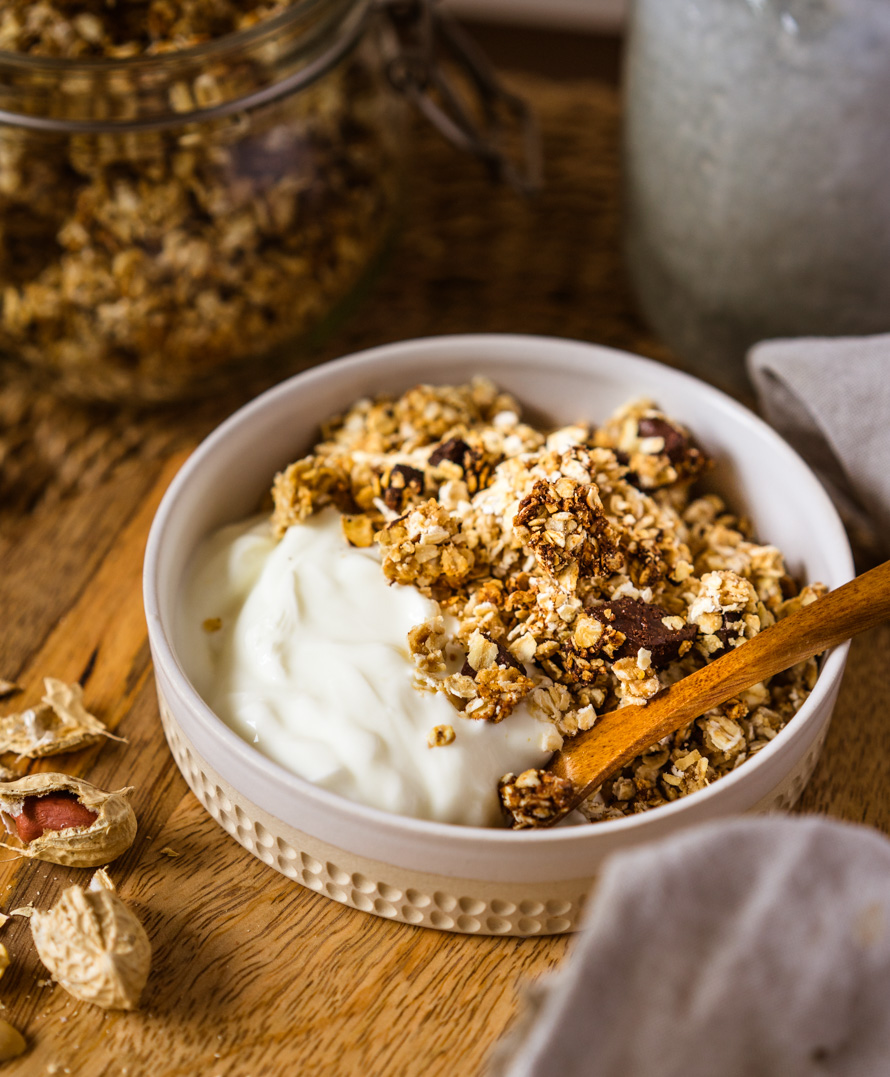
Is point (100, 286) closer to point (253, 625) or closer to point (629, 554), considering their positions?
point (253, 625)

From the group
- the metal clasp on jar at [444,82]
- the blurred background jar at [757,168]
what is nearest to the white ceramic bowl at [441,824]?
the blurred background jar at [757,168]

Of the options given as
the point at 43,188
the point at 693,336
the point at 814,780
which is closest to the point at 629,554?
the point at 814,780

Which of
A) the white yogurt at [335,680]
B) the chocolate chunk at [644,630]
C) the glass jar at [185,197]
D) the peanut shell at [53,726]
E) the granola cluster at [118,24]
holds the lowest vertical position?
the peanut shell at [53,726]

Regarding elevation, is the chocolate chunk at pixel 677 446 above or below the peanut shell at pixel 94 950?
above

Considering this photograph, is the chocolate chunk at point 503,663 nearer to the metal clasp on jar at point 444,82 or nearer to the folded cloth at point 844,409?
the folded cloth at point 844,409

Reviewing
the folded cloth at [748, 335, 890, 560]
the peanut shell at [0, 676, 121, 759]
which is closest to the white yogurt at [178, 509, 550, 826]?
the peanut shell at [0, 676, 121, 759]

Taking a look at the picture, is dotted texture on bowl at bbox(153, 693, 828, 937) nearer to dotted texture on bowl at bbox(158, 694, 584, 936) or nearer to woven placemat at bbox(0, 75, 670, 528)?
dotted texture on bowl at bbox(158, 694, 584, 936)
